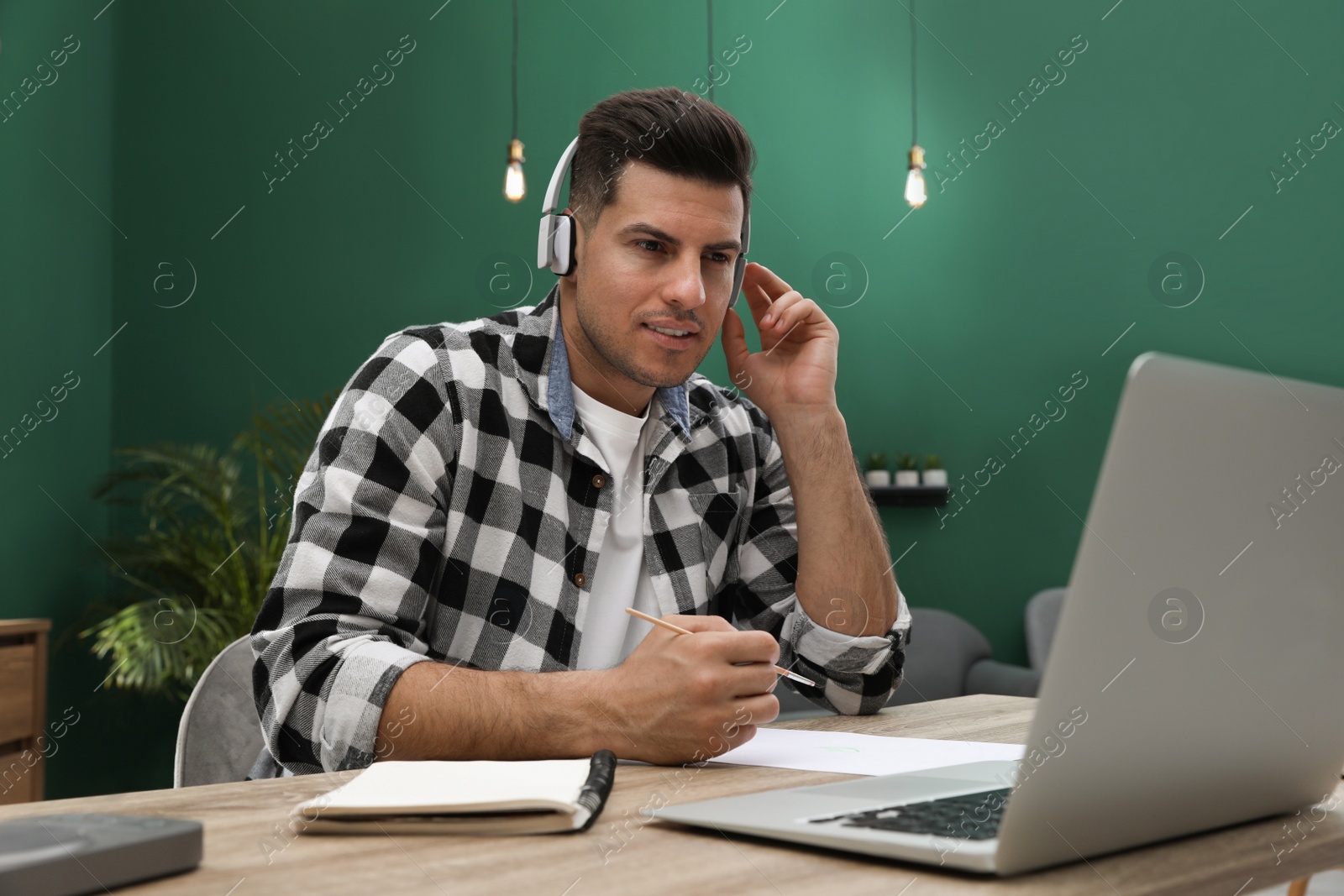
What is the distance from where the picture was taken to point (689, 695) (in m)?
0.89

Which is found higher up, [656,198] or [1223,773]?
[656,198]

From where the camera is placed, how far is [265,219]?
417cm

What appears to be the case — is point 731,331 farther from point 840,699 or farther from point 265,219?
point 265,219

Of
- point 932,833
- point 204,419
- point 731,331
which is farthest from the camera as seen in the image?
point 204,419

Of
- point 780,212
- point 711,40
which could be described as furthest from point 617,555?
point 711,40

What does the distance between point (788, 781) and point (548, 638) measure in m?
0.53

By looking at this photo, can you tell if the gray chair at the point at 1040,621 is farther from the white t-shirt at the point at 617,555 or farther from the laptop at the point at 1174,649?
the laptop at the point at 1174,649

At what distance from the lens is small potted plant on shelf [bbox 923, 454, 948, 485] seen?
407cm

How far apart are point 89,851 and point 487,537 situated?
31.9 inches

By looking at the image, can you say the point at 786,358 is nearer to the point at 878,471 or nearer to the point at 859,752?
the point at 859,752

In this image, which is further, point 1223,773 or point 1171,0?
point 1171,0

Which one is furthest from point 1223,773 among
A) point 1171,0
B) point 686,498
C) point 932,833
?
point 1171,0

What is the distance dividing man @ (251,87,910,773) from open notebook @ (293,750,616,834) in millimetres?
250

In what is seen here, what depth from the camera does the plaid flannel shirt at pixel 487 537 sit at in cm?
102
